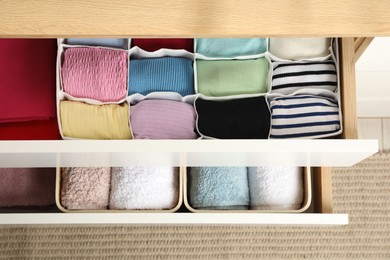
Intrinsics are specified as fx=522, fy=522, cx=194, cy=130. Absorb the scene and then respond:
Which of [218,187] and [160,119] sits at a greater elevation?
[160,119]

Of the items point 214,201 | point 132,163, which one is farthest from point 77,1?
point 214,201

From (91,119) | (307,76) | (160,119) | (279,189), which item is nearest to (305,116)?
(307,76)

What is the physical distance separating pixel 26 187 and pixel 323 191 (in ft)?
2.28

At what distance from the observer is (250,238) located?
1.62m

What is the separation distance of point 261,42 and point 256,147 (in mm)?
288

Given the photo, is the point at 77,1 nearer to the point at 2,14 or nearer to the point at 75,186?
the point at 2,14

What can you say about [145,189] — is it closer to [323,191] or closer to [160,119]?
[160,119]

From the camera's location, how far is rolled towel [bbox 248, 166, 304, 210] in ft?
3.86

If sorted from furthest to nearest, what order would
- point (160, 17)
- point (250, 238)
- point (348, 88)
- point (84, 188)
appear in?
point (250, 238)
point (84, 188)
point (348, 88)
point (160, 17)

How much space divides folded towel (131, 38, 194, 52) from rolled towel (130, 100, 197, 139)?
0.13 m

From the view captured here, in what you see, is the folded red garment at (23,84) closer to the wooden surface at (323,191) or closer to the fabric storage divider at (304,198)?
the fabric storage divider at (304,198)

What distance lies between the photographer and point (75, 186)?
1.18 m

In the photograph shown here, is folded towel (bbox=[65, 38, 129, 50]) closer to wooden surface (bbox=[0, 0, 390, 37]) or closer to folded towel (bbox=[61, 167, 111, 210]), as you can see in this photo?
folded towel (bbox=[61, 167, 111, 210])

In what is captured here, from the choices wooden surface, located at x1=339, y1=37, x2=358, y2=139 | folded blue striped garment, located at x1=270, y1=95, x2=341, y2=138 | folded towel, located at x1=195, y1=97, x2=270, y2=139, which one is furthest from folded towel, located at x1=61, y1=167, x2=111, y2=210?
wooden surface, located at x1=339, y1=37, x2=358, y2=139
